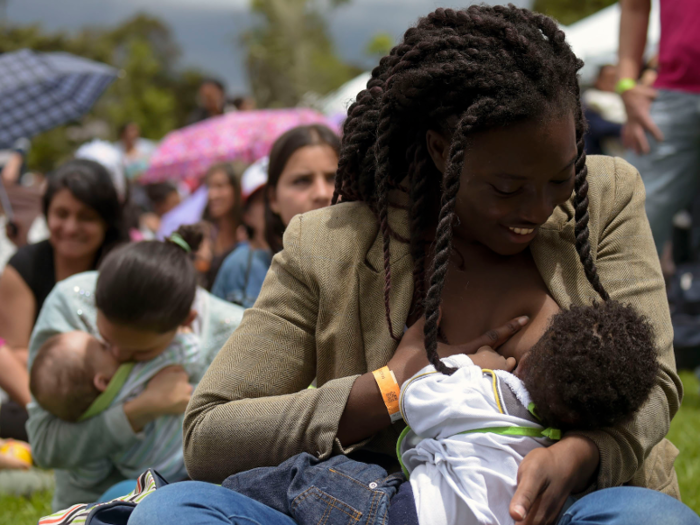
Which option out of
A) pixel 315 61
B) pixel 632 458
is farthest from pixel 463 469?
pixel 315 61

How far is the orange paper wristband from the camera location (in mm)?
1941

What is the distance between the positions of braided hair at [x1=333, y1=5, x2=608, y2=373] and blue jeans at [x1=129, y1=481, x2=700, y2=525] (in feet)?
1.44

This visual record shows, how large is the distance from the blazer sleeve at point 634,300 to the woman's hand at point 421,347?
0.28 meters

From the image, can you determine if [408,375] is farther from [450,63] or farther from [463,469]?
[450,63]

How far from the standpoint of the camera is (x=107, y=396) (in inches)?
125

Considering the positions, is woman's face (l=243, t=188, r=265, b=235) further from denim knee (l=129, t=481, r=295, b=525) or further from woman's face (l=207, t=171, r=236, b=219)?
denim knee (l=129, t=481, r=295, b=525)

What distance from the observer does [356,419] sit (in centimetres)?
198

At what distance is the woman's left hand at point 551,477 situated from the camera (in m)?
1.64

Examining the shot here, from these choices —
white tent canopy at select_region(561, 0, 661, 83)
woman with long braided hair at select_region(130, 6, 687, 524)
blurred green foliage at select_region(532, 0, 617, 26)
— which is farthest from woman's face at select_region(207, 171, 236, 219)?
blurred green foliage at select_region(532, 0, 617, 26)

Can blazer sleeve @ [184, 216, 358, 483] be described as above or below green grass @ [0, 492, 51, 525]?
above

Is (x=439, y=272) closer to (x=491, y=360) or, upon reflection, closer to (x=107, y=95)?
(x=491, y=360)

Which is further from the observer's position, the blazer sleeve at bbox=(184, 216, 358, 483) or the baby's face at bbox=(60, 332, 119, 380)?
the baby's face at bbox=(60, 332, 119, 380)

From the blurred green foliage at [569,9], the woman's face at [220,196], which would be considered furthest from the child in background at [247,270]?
the blurred green foliage at [569,9]

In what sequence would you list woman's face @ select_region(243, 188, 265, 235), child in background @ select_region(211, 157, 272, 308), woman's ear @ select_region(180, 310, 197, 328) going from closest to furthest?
1. woman's ear @ select_region(180, 310, 197, 328)
2. child in background @ select_region(211, 157, 272, 308)
3. woman's face @ select_region(243, 188, 265, 235)
